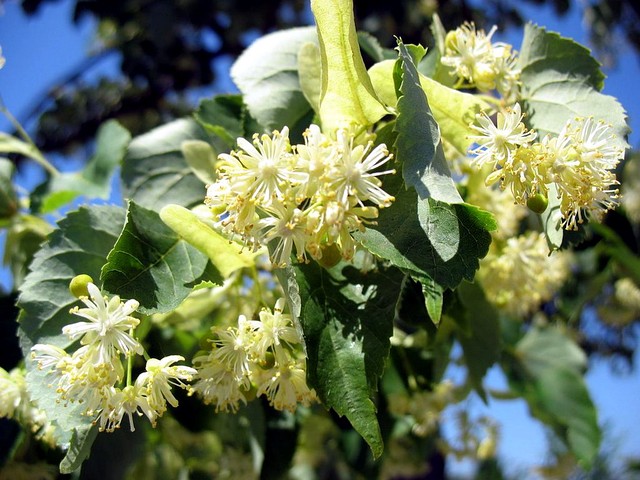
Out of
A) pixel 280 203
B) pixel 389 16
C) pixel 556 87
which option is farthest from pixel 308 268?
pixel 389 16

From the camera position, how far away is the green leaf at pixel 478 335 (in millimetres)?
1012

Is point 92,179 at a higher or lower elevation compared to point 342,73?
lower

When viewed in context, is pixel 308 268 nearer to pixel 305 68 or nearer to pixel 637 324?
pixel 305 68

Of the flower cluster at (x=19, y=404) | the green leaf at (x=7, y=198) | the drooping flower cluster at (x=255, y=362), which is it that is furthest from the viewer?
the green leaf at (x=7, y=198)

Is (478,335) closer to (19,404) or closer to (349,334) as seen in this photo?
(349,334)

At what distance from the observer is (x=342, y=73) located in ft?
2.35

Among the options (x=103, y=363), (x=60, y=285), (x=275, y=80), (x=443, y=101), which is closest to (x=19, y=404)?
(x=60, y=285)

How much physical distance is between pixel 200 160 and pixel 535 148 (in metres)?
0.53

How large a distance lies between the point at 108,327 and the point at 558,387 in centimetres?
129

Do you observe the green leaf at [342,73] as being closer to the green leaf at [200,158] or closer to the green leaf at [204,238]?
the green leaf at [204,238]

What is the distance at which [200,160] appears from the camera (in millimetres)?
1037

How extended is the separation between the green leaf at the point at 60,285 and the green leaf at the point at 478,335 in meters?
0.51

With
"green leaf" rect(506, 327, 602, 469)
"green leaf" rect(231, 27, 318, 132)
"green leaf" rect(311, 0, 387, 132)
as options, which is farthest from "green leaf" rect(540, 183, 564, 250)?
"green leaf" rect(506, 327, 602, 469)

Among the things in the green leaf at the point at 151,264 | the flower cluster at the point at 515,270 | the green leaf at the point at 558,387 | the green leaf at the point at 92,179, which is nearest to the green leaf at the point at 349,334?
the green leaf at the point at 151,264
